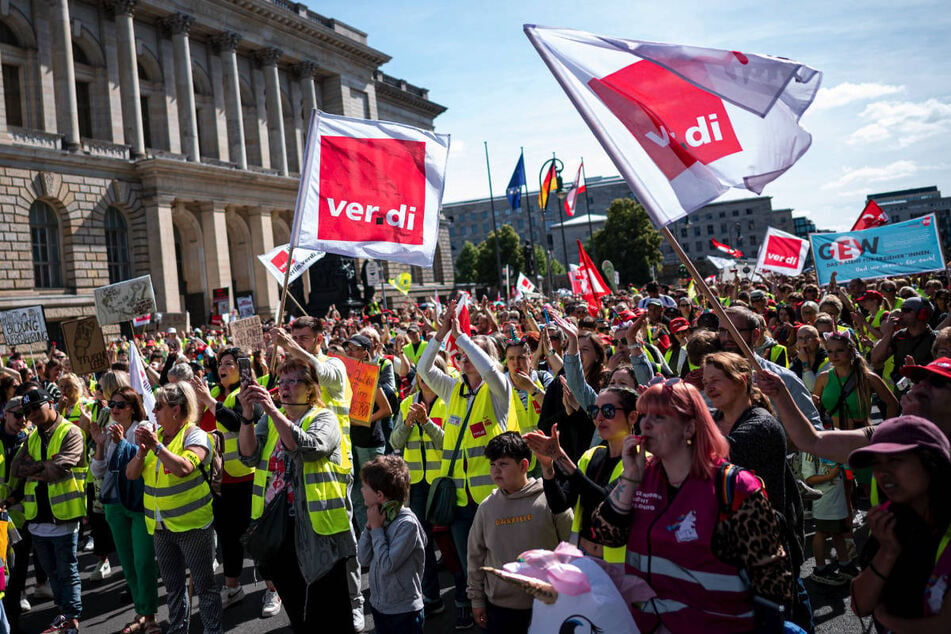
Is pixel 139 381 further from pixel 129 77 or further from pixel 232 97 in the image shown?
pixel 232 97

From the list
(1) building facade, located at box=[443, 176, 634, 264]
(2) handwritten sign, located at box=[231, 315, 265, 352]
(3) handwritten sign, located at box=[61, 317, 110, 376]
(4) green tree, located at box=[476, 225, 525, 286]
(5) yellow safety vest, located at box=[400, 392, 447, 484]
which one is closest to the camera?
(5) yellow safety vest, located at box=[400, 392, 447, 484]

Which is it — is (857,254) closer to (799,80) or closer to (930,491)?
(799,80)

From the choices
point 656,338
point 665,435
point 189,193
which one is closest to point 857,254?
point 656,338

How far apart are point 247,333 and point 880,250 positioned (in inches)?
456

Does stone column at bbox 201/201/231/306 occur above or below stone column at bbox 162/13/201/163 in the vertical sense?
below

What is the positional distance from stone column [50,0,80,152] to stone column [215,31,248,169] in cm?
988

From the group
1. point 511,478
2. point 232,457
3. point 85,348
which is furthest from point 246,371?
point 85,348

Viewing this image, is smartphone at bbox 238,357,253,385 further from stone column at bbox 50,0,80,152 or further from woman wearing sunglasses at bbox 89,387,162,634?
stone column at bbox 50,0,80,152

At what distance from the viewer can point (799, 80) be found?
13.8ft

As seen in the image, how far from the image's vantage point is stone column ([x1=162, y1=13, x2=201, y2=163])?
38312 mm

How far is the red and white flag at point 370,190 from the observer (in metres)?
5.85

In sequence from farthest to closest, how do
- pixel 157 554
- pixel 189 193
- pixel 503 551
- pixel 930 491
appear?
pixel 189 193, pixel 157 554, pixel 503 551, pixel 930 491

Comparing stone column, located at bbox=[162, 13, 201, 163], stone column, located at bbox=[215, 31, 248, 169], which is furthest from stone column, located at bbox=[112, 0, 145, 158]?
stone column, located at bbox=[215, 31, 248, 169]

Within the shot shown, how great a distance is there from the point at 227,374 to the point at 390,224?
2.16 metres
